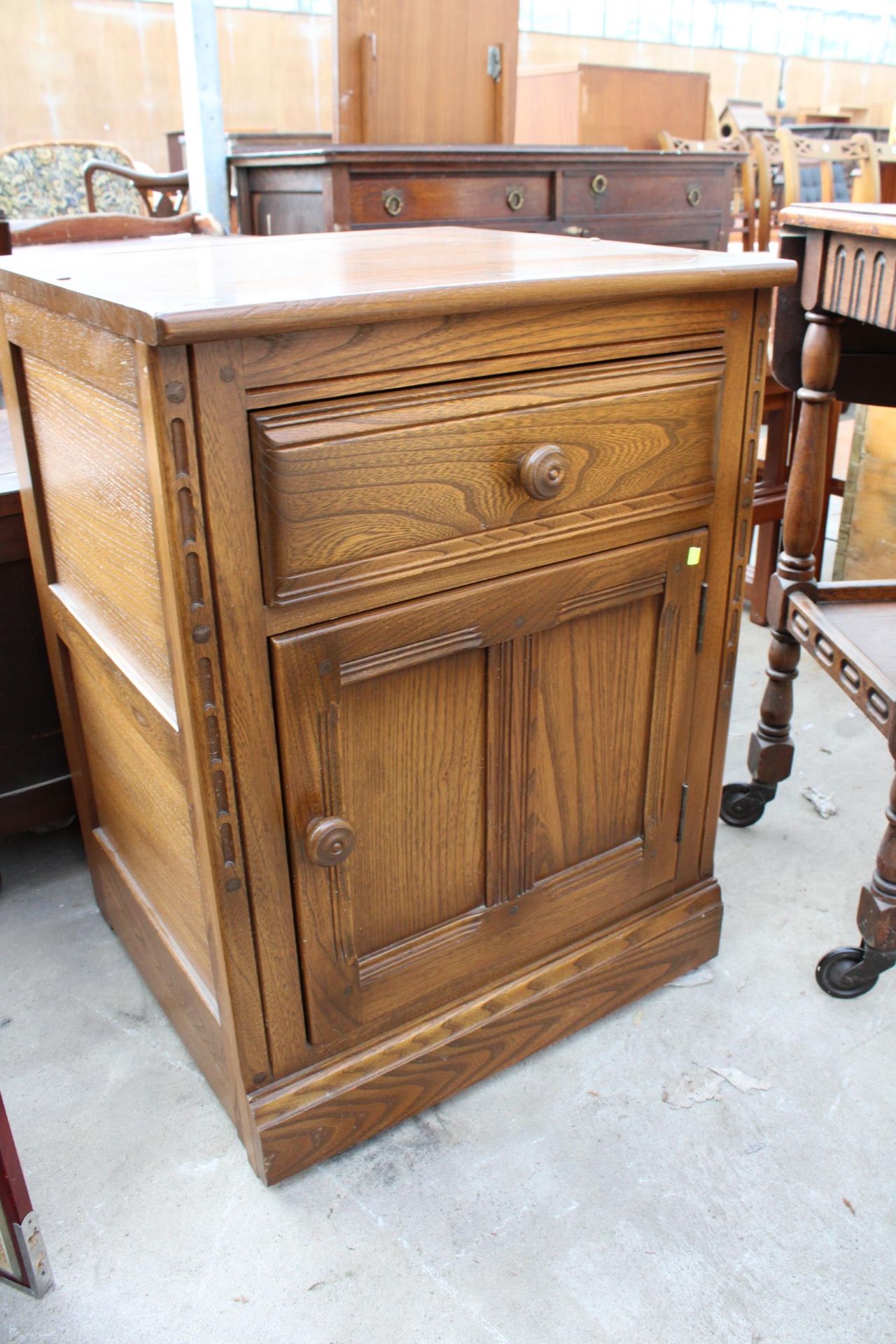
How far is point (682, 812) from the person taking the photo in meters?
1.35

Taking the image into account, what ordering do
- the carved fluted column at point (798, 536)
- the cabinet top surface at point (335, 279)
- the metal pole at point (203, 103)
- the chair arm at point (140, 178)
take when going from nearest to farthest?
the cabinet top surface at point (335, 279)
the carved fluted column at point (798, 536)
the metal pole at point (203, 103)
the chair arm at point (140, 178)

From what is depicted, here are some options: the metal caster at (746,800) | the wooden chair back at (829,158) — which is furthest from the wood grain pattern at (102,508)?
the wooden chair back at (829,158)

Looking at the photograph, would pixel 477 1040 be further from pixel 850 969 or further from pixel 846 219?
pixel 846 219

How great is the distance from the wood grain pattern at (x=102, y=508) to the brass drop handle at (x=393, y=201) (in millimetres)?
1310

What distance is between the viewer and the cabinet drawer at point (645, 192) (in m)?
2.59

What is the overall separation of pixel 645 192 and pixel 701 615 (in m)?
1.90

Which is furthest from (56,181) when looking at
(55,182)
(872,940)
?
(872,940)

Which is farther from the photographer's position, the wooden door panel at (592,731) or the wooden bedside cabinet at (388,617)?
the wooden door panel at (592,731)

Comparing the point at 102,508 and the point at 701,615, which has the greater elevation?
the point at 102,508

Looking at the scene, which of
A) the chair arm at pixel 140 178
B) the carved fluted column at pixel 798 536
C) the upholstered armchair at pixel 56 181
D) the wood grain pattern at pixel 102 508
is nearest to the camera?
the wood grain pattern at pixel 102 508

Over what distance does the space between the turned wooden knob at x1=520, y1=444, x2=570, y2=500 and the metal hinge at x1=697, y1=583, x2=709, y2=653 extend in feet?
0.99

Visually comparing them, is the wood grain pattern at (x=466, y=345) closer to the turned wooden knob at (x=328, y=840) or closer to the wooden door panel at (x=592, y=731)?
the wooden door panel at (x=592, y=731)

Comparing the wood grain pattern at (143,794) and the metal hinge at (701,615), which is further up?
the metal hinge at (701,615)

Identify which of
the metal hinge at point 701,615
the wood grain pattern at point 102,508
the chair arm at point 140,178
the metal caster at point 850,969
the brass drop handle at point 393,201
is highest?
the chair arm at point 140,178
